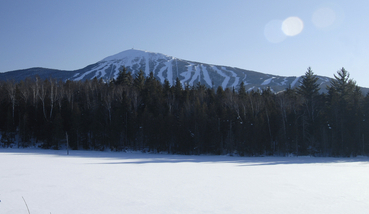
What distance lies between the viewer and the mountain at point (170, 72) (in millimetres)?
150000

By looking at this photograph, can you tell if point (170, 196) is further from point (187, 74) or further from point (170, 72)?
point (170, 72)

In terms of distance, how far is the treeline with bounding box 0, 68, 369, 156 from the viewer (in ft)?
118

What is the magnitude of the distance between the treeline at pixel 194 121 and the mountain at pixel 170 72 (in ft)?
330

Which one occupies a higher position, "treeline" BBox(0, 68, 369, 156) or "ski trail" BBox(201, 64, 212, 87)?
"ski trail" BBox(201, 64, 212, 87)

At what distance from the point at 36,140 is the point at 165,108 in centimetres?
2192

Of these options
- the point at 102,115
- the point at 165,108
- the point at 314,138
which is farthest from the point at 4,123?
the point at 314,138

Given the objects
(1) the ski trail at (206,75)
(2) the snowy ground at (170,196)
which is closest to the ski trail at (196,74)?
(1) the ski trail at (206,75)

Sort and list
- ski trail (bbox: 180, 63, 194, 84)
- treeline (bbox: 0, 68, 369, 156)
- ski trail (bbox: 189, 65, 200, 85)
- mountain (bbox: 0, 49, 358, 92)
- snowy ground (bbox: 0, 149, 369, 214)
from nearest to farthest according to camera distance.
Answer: snowy ground (bbox: 0, 149, 369, 214) → treeline (bbox: 0, 68, 369, 156) → ski trail (bbox: 189, 65, 200, 85) → mountain (bbox: 0, 49, 358, 92) → ski trail (bbox: 180, 63, 194, 84)

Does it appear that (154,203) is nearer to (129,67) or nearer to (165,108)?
(165,108)

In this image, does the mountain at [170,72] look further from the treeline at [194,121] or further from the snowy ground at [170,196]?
the snowy ground at [170,196]

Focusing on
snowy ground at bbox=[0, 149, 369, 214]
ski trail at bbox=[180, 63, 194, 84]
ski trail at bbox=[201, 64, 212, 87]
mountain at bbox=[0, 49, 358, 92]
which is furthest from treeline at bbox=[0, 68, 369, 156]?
ski trail at bbox=[180, 63, 194, 84]

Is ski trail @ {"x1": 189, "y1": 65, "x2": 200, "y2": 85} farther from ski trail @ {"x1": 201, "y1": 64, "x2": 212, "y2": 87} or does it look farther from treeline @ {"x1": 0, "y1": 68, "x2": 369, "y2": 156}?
treeline @ {"x1": 0, "y1": 68, "x2": 369, "y2": 156}

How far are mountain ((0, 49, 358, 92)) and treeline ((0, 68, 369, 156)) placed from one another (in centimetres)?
10059

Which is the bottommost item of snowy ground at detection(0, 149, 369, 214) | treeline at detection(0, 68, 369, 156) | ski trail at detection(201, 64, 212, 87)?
snowy ground at detection(0, 149, 369, 214)
